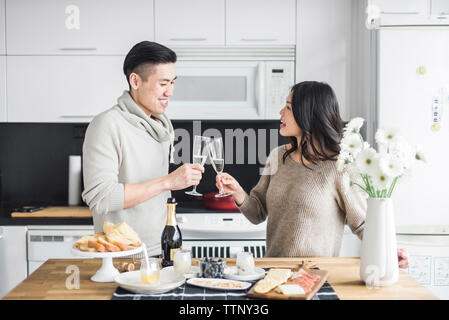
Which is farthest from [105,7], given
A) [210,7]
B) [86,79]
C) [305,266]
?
[305,266]

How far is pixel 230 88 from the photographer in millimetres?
3244

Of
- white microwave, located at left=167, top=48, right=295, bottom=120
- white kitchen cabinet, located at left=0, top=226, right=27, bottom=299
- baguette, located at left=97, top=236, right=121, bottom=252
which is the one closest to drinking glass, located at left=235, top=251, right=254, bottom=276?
baguette, located at left=97, top=236, right=121, bottom=252

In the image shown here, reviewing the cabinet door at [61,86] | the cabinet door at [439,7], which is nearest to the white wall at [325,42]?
the cabinet door at [439,7]

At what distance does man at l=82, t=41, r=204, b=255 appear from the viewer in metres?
1.67

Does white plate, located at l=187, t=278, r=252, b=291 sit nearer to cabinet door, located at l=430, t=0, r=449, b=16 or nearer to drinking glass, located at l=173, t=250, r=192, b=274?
drinking glass, located at l=173, t=250, r=192, b=274

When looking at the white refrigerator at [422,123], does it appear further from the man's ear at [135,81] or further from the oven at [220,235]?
the man's ear at [135,81]

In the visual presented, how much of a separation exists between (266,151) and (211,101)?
692 millimetres

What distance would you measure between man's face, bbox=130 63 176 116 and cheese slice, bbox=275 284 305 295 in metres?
0.96

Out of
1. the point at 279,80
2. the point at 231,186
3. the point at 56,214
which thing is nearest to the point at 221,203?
the point at 279,80

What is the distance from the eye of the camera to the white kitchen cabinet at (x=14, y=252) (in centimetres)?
296

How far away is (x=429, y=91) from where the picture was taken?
2.86 m

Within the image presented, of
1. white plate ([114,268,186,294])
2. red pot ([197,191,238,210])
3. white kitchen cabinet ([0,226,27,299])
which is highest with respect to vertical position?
white plate ([114,268,186,294])
